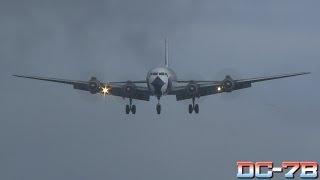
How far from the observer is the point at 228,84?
132 meters

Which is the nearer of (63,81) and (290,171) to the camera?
(290,171)

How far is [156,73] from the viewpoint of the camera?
12912cm

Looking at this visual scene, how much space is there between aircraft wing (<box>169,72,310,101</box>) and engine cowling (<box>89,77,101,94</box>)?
36.7 ft

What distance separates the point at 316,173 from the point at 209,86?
38488mm

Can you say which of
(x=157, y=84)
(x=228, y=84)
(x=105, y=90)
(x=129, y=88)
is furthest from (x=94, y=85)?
(x=228, y=84)

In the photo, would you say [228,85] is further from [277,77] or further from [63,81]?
[63,81]

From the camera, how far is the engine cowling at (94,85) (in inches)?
5212

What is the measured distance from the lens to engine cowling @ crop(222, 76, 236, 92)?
132 meters

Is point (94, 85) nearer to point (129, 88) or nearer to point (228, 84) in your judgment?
point (129, 88)

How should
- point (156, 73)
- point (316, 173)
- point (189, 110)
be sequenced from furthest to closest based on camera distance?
1. point (189, 110)
2. point (156, 73)
3. point (316, 173)

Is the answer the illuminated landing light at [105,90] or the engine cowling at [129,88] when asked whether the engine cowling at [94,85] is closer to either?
the illuminated landing light at [105,90]

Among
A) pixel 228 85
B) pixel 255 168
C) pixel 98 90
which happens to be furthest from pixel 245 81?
pixel 255 168

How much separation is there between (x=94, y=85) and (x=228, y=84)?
2043 centimetres

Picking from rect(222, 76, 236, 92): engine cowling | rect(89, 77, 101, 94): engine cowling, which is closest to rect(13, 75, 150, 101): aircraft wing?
rect(89, 77, 101, 94): engine cowling
